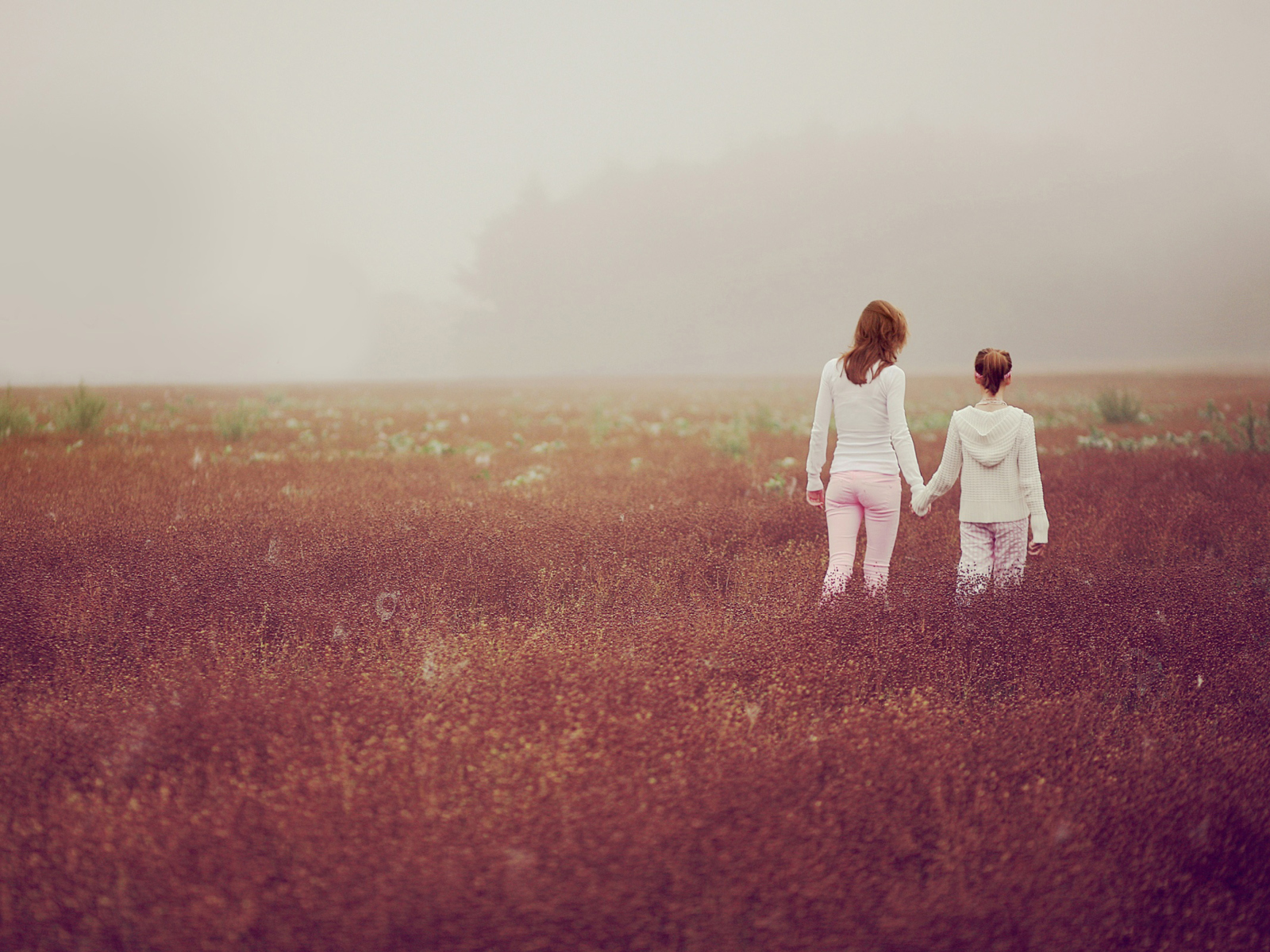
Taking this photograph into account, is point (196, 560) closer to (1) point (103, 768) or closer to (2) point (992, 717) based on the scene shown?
(1) point (103, 768)

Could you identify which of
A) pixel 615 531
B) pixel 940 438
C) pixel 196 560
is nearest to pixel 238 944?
pixel 196 560

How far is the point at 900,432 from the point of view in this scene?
161 inches

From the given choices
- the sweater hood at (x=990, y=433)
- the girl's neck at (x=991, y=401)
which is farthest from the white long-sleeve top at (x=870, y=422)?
the girl's neck at (x=991, y=401)

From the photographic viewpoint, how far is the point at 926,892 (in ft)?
6.32

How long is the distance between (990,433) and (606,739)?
9.89 feet

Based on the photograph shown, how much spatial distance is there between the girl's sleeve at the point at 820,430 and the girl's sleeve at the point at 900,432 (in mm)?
337

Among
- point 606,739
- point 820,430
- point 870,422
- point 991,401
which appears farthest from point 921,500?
point 606,739

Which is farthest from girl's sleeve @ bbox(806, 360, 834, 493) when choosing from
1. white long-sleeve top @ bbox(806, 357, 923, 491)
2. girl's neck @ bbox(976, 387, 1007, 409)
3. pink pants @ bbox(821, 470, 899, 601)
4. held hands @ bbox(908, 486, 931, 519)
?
girl's neck @ bbox(976, 387, 1007, 409)

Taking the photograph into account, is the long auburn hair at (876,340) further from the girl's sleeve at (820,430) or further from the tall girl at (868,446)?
the girl's sleeve at (820,430)

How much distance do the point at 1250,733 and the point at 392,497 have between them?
6153mm

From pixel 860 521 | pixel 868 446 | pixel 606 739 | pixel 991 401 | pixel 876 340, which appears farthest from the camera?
pixel 991 401

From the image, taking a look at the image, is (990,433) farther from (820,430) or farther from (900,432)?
(820,430)

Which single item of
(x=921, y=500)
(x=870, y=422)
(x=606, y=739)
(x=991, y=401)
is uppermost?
A: (x=991, y=401)

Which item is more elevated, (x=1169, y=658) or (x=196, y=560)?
(x=196, y=560)
